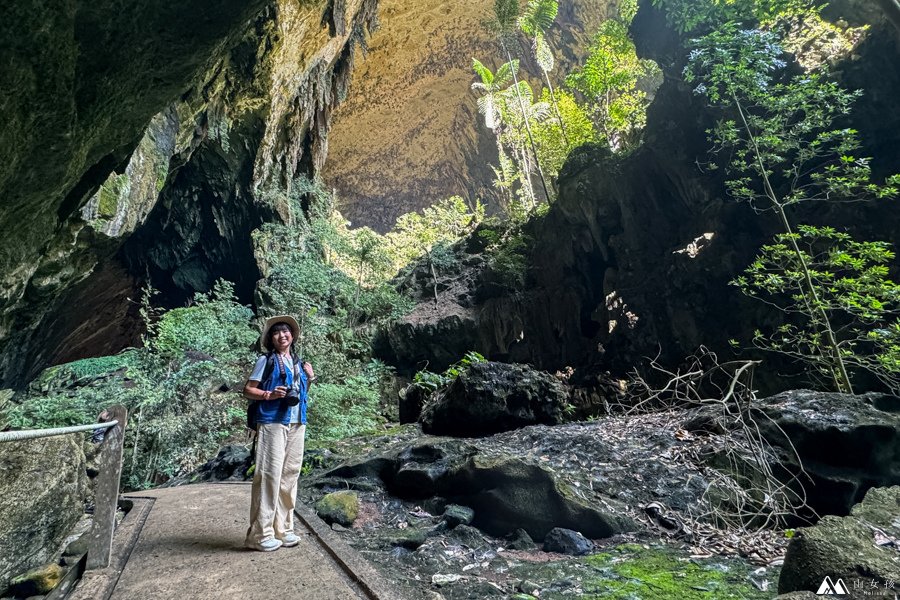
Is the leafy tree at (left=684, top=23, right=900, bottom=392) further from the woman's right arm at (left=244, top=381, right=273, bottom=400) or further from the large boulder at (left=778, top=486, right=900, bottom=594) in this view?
the woman's right arm at (left=244, top=381, right=273, bottom=400)

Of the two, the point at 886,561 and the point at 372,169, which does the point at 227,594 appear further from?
the point at 372,169

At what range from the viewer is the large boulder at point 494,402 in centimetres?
722

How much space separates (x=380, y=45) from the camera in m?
22.9

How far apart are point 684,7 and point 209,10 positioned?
34.2 feet

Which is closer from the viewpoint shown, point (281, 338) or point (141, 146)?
point (281, 338)

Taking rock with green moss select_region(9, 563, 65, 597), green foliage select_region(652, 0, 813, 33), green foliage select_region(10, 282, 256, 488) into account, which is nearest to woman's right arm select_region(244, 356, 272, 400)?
rock with green moss select_region(9, 563, 65, 597)

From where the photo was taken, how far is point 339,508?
4289mm

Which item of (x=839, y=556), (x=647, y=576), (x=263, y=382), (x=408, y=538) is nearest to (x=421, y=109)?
(x=263, y=382)

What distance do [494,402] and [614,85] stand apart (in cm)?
1360

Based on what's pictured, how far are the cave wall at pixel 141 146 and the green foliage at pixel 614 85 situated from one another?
8130 millimetres

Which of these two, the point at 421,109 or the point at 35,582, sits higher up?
the point at 421,109

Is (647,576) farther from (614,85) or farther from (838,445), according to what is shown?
(614,85)

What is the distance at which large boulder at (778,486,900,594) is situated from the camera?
73.8 inches

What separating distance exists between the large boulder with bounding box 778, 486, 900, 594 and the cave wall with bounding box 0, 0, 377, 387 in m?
4.62
